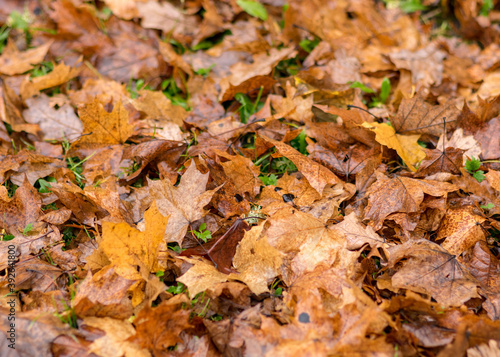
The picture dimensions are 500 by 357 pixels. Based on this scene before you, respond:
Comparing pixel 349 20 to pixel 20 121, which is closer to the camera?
pixel 20 121

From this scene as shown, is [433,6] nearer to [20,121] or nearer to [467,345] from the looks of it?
[467,345]

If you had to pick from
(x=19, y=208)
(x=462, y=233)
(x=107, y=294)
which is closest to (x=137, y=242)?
(x=107, y=294)

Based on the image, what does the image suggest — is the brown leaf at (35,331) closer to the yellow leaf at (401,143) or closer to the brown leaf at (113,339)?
the brown leaf at (113,339)

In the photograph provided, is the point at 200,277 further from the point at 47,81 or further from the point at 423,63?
the point at 423,63

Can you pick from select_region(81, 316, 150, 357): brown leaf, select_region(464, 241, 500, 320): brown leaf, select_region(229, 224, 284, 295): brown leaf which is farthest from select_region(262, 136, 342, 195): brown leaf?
Answer: select_region(81, 316, 150, 357): brown leaf

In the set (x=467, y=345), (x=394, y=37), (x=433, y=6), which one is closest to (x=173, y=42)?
(x=394, y=37)

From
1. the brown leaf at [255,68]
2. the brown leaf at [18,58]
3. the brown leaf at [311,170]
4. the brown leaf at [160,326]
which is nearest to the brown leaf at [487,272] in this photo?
the brown leaf at [311,170]

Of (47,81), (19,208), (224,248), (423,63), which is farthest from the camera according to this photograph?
(423,63)
